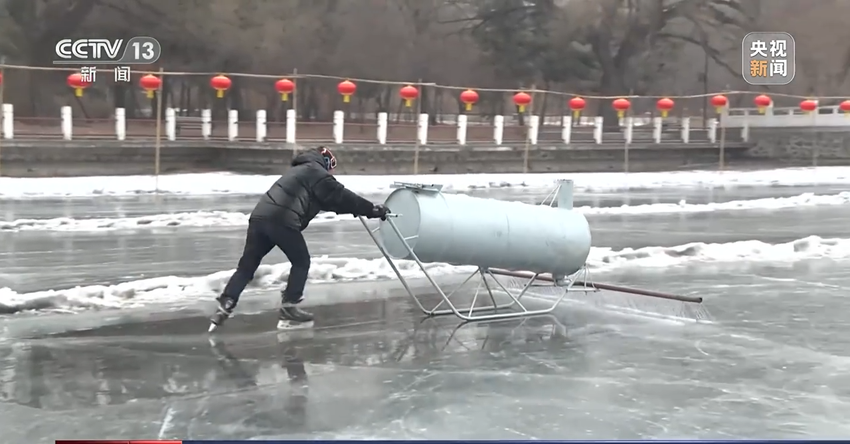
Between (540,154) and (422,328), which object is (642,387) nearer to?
(422,328)

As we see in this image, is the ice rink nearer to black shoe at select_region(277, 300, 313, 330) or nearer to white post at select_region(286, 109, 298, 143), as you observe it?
black shoe at select_region(277, 300, 313, 330)

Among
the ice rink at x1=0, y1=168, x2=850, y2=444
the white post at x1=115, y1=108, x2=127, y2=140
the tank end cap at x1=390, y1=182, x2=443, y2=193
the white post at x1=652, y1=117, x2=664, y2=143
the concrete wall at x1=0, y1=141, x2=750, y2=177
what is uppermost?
the white post at x1=652, y1=117, x2=664, y2=143

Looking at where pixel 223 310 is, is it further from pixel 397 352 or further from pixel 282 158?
pixel 282 158

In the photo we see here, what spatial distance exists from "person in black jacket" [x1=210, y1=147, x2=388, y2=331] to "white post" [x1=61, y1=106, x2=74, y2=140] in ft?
61.7

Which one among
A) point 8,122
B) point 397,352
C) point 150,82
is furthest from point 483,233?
point 8,122

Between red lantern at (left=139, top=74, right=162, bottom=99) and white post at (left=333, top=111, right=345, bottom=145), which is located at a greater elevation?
red lantern at (left=139, top=74, right=162, bottom=99)

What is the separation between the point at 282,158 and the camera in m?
24.6

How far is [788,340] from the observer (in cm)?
623

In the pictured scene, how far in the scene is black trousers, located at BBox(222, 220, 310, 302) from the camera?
5.89 meters

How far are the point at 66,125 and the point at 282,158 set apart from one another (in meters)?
5.96

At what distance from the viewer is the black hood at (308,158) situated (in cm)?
598

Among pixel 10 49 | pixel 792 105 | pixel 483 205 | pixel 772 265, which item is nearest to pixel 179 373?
pixel 483 205

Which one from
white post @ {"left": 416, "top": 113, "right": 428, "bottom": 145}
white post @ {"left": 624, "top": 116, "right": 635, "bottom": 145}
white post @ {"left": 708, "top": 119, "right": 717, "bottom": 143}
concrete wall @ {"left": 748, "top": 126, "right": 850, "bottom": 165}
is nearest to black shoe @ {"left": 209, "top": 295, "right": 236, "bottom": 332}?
white post @ {"left": 416, "top": 113, "right": 428, "bottom": 145}

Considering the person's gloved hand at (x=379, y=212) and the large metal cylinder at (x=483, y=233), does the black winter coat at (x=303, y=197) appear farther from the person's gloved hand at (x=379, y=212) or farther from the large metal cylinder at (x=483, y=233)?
the large metal cylinder at (x=483, y=233)
